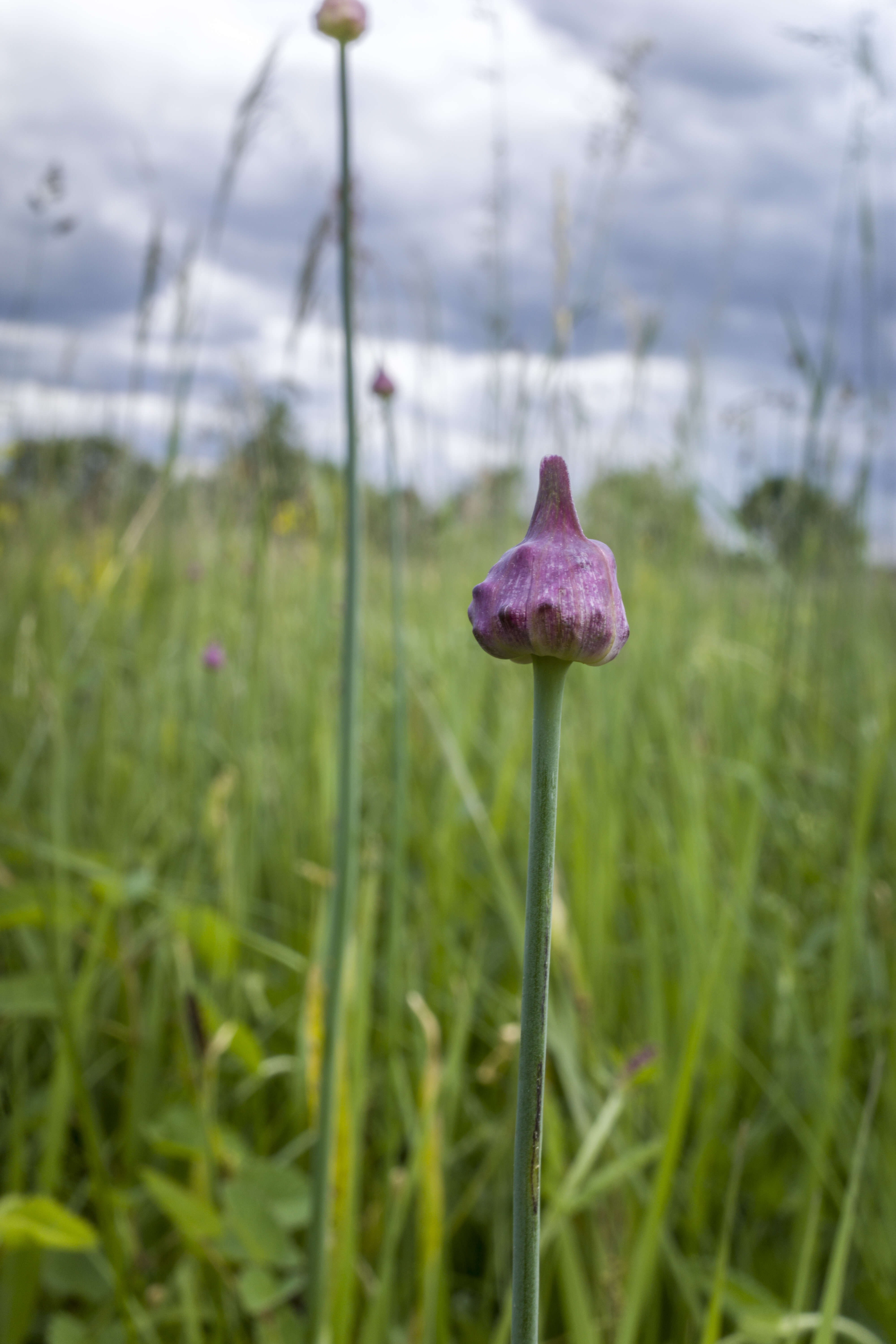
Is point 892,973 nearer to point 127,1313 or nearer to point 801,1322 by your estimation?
point 801,1322

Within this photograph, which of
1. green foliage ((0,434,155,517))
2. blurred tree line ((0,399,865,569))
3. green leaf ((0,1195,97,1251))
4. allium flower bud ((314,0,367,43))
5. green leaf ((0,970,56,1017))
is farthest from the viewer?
green foliage ((0,434,155,517))

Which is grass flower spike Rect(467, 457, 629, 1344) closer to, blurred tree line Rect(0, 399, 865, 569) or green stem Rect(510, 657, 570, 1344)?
green stem Rect(510, 657, 570, 1344)

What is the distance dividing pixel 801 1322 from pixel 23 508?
12.9ft

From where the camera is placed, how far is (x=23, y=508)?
392 cm

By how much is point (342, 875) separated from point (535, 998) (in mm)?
383

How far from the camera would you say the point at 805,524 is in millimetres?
2006

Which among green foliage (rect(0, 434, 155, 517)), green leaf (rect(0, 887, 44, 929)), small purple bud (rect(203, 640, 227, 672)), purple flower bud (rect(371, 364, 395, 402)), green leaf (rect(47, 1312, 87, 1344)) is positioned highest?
green foliage (rect(0, 434, 155, 517))

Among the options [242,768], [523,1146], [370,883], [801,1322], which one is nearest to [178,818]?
[242,768]

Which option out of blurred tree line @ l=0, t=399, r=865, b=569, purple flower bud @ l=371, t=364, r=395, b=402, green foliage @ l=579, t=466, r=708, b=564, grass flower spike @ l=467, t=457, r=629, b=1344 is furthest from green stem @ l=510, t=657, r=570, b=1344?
green foliage @ l=579, t=466, r=708, b=564

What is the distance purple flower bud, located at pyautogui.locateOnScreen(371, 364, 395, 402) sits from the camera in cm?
101

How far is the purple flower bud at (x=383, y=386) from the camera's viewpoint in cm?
101

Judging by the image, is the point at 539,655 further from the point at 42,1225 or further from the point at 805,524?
the point at 805,524

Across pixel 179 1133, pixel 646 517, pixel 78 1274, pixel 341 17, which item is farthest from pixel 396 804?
pixel 646 517

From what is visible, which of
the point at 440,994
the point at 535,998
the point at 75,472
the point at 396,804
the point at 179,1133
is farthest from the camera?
the point at 75,472
